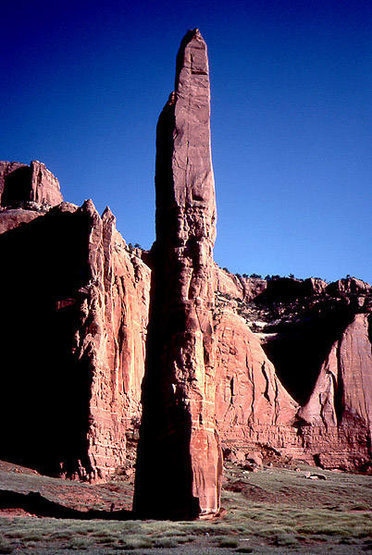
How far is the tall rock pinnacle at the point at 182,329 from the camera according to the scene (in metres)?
18.0

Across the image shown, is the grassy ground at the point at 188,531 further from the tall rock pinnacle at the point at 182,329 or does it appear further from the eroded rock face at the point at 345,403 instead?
the eroded rock face at the point at 345,403

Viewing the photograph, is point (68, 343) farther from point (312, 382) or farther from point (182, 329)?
point (312, 382)

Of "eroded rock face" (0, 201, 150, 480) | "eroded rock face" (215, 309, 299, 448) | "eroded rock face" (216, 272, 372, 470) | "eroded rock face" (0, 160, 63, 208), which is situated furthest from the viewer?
"eroded rock face" (0, 160, 63, 208)

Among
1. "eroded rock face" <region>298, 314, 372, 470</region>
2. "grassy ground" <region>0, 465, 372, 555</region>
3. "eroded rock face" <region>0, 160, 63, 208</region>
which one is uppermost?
"eroded rock face" <region>0, 160, 63, 208</region>

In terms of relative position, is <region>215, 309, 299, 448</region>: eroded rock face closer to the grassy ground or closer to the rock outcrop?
the rock outcrop

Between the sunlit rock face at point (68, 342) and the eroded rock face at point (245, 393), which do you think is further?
the eroded rock face at point (245, 393)

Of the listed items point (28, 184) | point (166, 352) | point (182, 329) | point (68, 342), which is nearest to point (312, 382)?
point (68, 342)

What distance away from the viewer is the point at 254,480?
30.7 m

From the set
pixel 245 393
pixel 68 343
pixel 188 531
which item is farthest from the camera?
pixel 245 393

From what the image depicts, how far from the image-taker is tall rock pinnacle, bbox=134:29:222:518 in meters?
18.0

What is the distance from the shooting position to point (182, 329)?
63.5 ft

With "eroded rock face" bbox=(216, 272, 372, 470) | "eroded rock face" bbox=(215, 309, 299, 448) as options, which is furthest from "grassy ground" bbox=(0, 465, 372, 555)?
"eroded rock face" bbox=(216, 272, 372, 470)

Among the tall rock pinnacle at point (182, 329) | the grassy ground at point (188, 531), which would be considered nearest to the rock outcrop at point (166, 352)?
the tall rock pinnacle at point (182, 329)

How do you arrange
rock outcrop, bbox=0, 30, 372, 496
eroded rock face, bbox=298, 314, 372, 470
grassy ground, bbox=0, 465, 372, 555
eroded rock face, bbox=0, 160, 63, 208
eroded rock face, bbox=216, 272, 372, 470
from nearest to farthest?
grassy ground, bbox=0, 465, 372, 555, rock outcrop, bbox=0, 30, 372, 496, eroded rock face, bbox=216, 272, 372, 470, eroded rock face, bbox=298, 314, 372, 470, eroded rock face, bbox=0, 160, 63, 208
